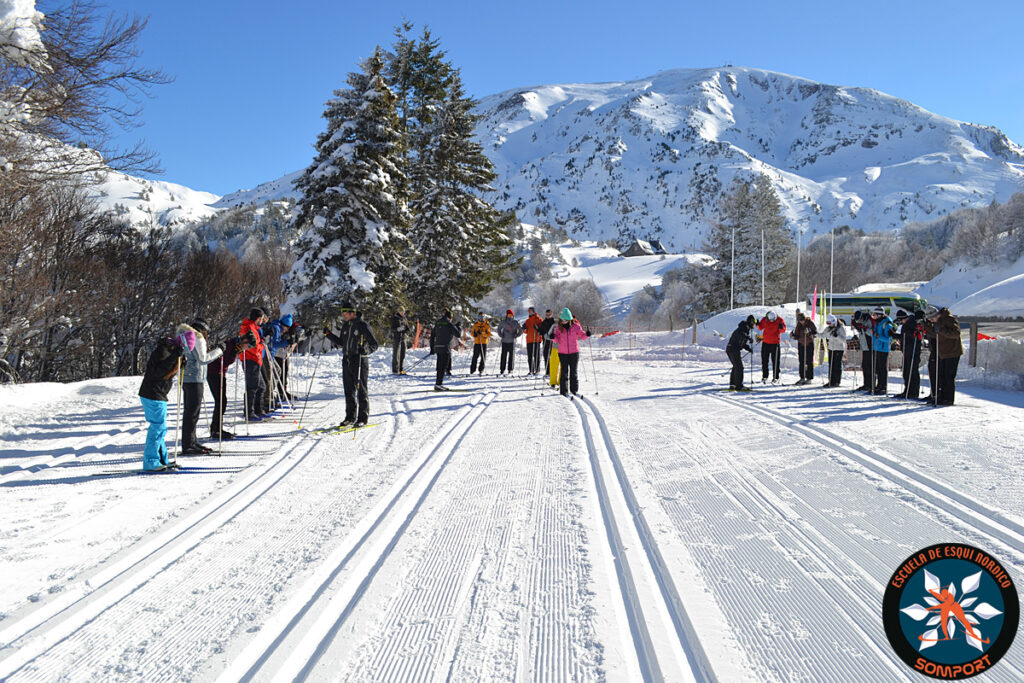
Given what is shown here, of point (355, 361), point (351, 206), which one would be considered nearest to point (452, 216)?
point (351, 206)

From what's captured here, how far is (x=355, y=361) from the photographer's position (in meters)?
9.36

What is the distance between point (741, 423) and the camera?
29.4 ft

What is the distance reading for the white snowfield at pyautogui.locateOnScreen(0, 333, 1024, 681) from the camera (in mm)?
2992

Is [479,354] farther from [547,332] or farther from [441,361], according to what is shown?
[547,332]

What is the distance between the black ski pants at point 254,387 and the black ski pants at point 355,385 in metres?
1.56

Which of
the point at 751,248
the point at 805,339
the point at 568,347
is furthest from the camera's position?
the point at 751,248

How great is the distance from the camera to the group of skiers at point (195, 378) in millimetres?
6648

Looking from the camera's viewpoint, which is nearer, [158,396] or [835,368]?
[158,396]

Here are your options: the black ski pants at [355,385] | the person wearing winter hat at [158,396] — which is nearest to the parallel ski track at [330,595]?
the person wearing winter hat at [158,396]

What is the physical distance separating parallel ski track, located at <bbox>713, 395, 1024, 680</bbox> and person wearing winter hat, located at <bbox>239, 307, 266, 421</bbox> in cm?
696

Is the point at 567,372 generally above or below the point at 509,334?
below

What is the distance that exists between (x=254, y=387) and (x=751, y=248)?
1545 inches

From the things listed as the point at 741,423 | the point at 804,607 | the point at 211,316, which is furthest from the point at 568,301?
the point at 804,607

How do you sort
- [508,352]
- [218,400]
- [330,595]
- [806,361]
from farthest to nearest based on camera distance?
A: [508,352]
[806,361]
[218,400]
[330,595]
